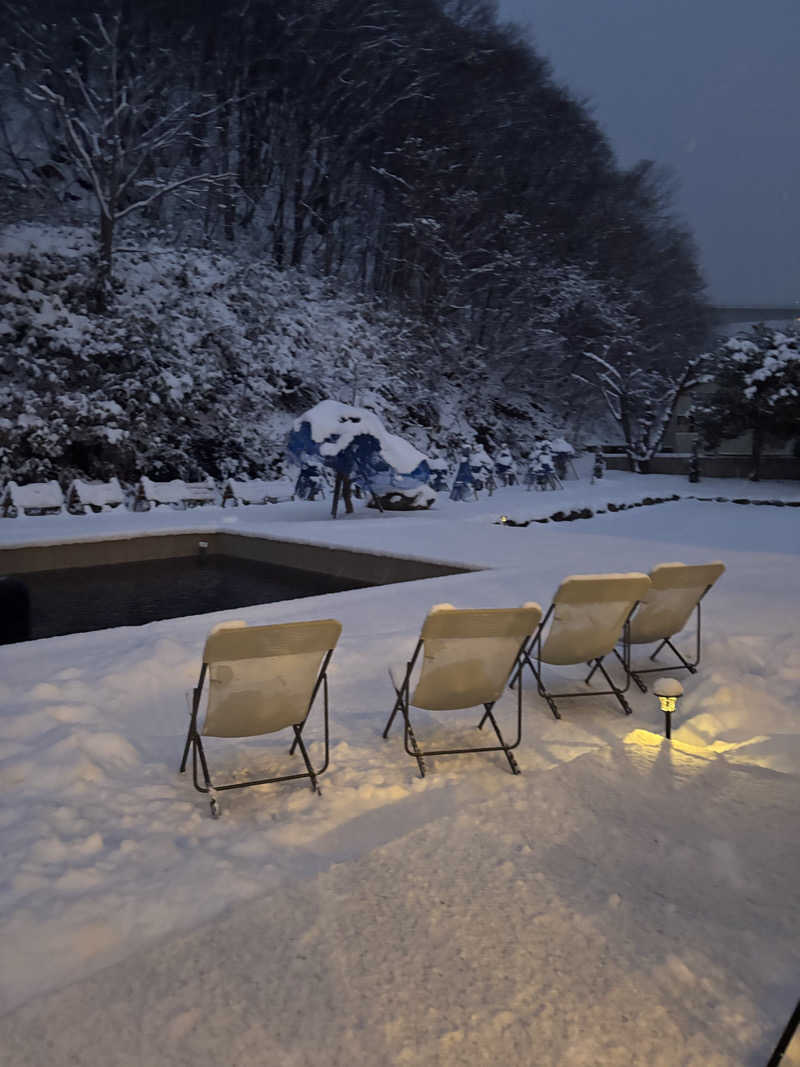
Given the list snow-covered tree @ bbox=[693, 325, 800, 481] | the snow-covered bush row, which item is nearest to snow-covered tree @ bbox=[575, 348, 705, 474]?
snow-covered tree @ bbox=[693, 325, 800, 481]

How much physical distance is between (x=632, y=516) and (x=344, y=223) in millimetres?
17158

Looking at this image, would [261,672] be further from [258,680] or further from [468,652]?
[468,652]

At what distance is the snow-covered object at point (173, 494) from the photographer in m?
14.2

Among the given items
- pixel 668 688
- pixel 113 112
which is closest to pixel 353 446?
pixel 668 688

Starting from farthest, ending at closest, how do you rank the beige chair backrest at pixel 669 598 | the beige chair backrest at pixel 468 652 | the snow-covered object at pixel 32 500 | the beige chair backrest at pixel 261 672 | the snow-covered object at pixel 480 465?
the snow-covered object at pixel 480 465 < the snow-covered object at pixel 32 500 < the beige chair backrest at pixel 669 598 < the beige chair backrest at pixel 468 652 < the beige chair backrest at pixel 261 672

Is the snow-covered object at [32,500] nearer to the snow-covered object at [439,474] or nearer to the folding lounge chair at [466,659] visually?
the snow-covered object at [439,474]

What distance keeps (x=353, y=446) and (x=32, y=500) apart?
5.08 metres

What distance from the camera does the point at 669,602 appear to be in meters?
4.43

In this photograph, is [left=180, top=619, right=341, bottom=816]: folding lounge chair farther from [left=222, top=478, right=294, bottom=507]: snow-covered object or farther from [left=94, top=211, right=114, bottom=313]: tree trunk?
[left=94, top=211, right=114, bottom=313]: tree trunk

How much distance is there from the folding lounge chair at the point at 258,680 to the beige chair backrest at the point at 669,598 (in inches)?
78.5

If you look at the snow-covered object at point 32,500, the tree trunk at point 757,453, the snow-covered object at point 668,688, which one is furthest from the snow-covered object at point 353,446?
the tree trunk at point 757,453

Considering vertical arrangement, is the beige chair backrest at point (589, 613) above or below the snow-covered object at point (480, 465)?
below

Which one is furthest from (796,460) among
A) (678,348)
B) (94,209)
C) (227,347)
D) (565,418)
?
(94,209)

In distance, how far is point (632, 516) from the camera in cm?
1529
